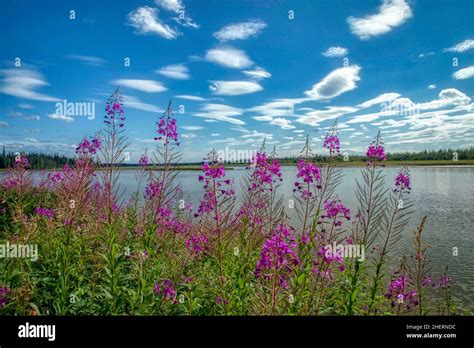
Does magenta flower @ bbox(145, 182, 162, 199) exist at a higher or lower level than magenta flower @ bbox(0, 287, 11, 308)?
higher

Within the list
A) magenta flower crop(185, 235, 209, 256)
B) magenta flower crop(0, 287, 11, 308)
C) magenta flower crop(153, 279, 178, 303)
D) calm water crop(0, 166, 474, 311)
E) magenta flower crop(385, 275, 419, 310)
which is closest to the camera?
magenta flower crop(0, 287, 11, 308)

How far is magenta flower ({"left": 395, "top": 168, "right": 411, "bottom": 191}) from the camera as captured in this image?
3.19 meters

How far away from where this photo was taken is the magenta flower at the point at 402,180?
3193 mm

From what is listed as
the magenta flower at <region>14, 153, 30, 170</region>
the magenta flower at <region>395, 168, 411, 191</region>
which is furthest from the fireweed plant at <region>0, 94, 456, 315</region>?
the magenta flower at <region>14, 153, 30, 170</region>

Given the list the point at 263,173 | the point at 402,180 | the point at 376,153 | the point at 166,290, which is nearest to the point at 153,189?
the point at 166,290

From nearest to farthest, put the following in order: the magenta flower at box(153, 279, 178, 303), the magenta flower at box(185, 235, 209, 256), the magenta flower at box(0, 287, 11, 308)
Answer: the magenta flower at box(0, 287, 11, 308) < the magenta flower at box(153, 279, 178, 303) < the magenta flower at box(185, 235, 209, 256)

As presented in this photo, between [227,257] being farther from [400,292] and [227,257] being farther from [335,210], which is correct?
[400,292]

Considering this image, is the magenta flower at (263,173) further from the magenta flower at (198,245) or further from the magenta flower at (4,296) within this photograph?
the magenta flower at (4,296)

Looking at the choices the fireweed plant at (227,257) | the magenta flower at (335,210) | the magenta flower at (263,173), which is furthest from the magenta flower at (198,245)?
the magenta flower at (335,210)

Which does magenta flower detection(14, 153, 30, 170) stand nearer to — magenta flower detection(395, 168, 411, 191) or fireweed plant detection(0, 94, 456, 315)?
fireweed plant detection(0, 94, 456, 315)

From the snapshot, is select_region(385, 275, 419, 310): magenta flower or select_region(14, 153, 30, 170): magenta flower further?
select_region(14, 153, 30, 170): magenta flower

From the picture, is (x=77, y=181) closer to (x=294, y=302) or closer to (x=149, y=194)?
(x=149, y=194)

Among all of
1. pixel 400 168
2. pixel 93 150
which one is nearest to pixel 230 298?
pixel 400 168
